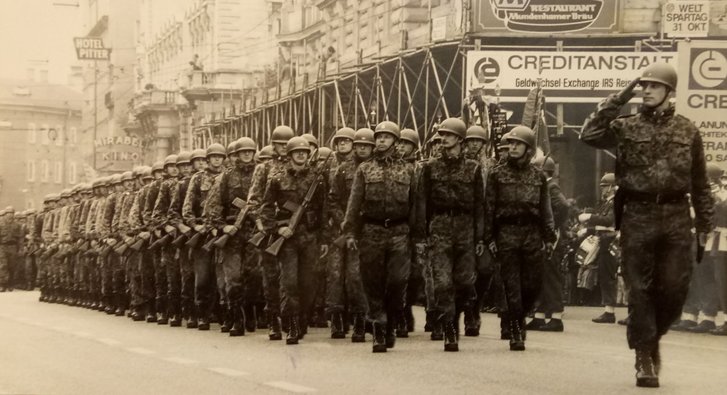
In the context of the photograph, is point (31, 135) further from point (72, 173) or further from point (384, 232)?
point (72, 173)

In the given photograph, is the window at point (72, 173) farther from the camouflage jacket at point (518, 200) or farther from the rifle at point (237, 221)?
the camouflage jacket at point (518, 200)

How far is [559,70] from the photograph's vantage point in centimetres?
2853

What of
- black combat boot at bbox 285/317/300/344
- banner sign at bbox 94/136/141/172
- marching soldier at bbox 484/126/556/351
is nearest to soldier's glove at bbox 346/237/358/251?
marching soldier at bbox 484/126/556/351

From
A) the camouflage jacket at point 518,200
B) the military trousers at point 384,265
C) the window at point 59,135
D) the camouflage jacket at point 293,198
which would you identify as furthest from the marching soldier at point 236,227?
the window at point 59,135

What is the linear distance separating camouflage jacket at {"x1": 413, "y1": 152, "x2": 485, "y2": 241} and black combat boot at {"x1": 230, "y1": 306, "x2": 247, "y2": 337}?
10.7 feet

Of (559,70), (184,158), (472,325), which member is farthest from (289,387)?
(559,70)

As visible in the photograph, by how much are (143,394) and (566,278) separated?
46.5ft

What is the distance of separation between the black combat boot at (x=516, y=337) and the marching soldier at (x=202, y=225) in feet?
17.4

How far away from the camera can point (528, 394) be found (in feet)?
35.7

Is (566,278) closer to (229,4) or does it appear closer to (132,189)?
(132,189)

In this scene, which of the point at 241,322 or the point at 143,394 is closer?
the point at 143,394

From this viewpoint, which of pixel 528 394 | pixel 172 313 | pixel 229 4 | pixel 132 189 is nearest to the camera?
pixel 528 394

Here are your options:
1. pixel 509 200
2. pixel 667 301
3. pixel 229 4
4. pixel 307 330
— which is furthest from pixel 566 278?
pixel 229 4

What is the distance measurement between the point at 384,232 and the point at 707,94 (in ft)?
18.9
